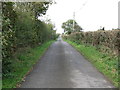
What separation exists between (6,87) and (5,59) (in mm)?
1663

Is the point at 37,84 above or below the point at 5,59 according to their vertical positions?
below

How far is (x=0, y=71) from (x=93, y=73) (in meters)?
4.55

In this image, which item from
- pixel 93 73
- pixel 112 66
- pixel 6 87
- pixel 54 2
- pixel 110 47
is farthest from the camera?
pixel 54 2

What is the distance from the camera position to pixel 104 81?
7.61m

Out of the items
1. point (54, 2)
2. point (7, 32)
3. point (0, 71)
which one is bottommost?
point (0, 71)

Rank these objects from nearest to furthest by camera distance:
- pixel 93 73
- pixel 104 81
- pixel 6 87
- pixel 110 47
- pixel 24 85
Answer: pixel 6 87 → pixel 24 85 → pixel 104 81 → pixel 93 73 → pixel 110 47

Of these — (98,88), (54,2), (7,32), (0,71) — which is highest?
(54,2)

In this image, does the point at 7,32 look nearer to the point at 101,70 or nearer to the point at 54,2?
the point at 101,70

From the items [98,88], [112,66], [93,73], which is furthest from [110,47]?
[98,88]

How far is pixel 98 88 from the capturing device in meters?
6.67

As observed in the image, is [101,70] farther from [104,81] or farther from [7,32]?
[7,32]

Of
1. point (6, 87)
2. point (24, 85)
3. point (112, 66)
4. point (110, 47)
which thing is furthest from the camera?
point (110, 47)

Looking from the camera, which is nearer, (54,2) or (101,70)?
(101,70)

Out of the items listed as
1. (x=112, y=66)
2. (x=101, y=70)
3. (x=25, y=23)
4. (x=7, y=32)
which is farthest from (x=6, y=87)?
(x=25, y=23)
